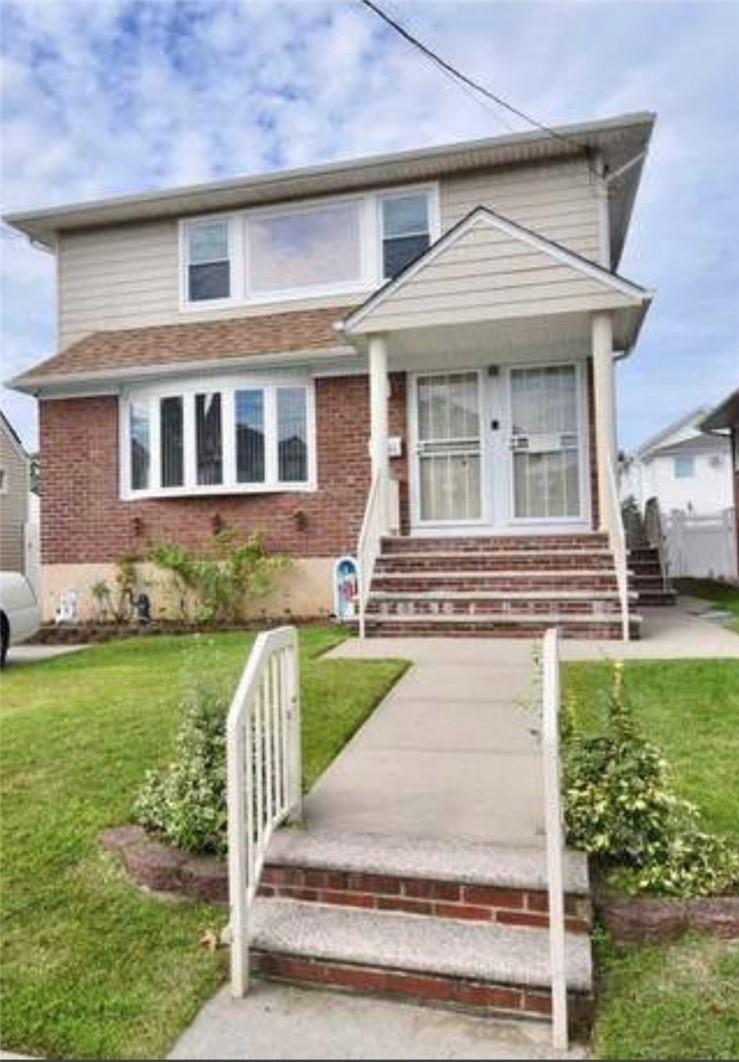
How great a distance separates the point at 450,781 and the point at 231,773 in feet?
5.65

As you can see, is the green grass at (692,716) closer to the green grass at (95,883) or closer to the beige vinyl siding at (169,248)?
the green grass at (95,883)

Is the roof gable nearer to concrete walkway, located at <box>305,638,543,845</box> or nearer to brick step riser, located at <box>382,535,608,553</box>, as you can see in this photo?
brick step riser, located at <box>382,535,608,553</box>

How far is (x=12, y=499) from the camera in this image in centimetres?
2111

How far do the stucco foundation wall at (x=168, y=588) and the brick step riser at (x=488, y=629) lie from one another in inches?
104

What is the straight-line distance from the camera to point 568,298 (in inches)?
387

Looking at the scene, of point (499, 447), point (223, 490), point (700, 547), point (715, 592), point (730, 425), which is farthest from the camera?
point (700, 547)

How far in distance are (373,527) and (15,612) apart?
4.19 m

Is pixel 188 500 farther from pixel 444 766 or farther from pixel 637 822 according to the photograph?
pixel 637 822

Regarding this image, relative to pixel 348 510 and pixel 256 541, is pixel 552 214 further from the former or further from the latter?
A: pixel 256 541

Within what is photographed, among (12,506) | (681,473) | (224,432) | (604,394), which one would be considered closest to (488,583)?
(604,394)

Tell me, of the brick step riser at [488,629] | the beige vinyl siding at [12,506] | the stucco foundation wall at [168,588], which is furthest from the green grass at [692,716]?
the beige vinyl siding at [12,506]

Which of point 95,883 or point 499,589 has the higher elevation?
point 499,589

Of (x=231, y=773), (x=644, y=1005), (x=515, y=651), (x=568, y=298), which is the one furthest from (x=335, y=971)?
(x=568, y=298)

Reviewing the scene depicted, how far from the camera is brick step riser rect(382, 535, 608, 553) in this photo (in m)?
10.2
